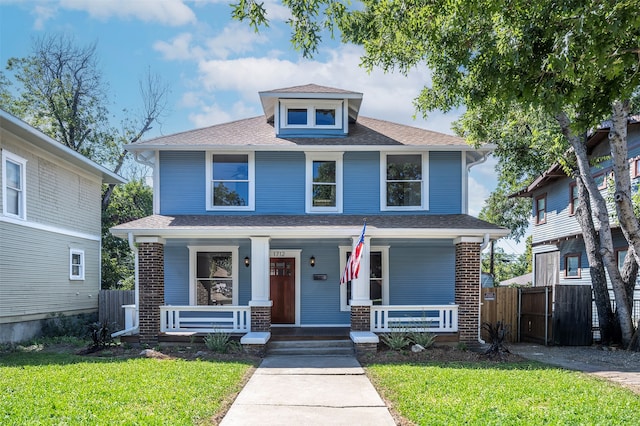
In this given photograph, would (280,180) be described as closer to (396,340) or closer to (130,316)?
(396,340)

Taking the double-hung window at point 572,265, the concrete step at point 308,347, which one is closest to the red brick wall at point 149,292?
the concrete step at point 308,347

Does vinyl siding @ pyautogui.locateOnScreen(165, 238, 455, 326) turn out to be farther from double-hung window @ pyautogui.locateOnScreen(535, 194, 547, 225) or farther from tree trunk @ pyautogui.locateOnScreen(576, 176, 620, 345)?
double-hung window @ pyautogui.locateOnScreen(535, 194, 547, 225)

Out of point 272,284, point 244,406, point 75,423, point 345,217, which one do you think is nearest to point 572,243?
point 345,217

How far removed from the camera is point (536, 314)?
13.1 meters

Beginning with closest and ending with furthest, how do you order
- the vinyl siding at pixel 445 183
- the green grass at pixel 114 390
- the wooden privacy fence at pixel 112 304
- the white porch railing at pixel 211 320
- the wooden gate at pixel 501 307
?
the green grass at pixel 114 390 < the white porch railing at pixel 211 320 < the vinyl siding at pixel 445 183 < the wooden gate at pixel 501 307 < the wooden privacy fence at pixel 112 304

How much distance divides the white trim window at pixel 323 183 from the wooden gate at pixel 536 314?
20.1 feet

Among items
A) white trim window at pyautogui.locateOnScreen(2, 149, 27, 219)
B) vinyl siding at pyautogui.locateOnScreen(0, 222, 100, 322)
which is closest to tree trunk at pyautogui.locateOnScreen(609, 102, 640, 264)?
white trim window at pyautogui.locateOnScreen(2, 149, 27, 219)

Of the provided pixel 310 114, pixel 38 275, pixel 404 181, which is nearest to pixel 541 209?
pixel 404 181

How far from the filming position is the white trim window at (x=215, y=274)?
13.1 metres

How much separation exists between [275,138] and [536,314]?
8.84 meters

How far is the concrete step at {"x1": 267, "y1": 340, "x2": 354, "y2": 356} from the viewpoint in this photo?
34.9 ft

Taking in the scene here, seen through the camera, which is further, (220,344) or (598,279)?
(598,279)

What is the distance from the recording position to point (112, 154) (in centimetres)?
2598

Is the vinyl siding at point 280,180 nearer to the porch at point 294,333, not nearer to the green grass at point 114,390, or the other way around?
the porch at point 294,333
